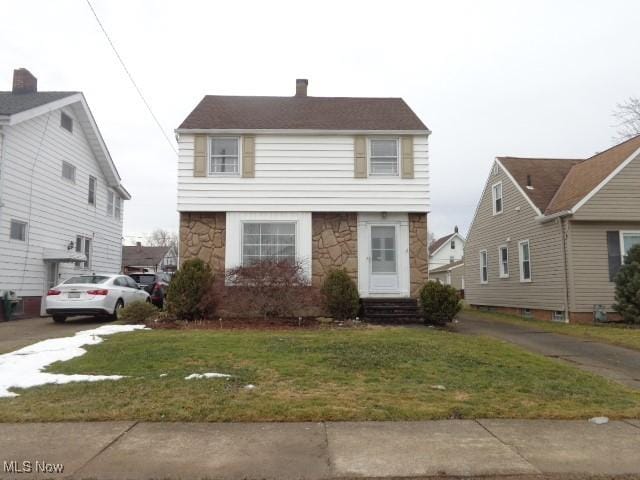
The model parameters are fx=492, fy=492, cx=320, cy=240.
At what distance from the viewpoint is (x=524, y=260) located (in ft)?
63.3

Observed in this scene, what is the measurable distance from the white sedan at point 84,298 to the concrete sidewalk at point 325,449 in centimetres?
913

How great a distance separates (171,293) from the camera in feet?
39.9

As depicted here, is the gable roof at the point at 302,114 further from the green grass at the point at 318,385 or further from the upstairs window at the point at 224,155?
the green grass at the point at 318,385

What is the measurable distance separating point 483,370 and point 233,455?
175 inches

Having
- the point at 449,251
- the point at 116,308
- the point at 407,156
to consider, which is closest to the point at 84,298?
the point at 116,308

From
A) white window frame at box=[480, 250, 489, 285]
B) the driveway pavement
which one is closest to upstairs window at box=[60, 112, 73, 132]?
the driveway pavement

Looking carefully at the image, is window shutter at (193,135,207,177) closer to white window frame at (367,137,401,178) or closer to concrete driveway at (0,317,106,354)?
white window frame at (367,137,401,178)

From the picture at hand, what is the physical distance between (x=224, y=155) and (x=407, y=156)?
18.0ft

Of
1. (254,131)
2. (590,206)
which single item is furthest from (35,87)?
(590,206)

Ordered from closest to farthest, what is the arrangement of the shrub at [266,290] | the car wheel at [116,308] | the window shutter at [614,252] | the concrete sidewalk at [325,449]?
the concrete sidewalk at [325,449], the shrub at [266,290], the car wheel at [116,308], the window shutter at [614,252]

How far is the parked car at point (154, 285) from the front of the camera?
61.5 feet

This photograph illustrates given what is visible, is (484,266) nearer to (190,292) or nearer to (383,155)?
(383,155)

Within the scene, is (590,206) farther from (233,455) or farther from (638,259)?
(233,455)

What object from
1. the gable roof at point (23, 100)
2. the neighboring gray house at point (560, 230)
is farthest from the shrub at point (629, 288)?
the gable roof at point (23, 100)
